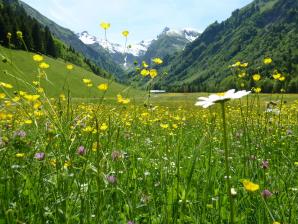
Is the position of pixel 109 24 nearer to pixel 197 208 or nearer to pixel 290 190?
pixel 197 208

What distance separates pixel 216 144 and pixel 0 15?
70.1m

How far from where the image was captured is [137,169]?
3.94 m

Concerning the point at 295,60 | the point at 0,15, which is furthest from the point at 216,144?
the point at 295,60

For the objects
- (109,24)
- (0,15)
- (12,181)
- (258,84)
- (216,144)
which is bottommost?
(216,144)

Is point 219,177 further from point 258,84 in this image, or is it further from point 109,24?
point 109,24

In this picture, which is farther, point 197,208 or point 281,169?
point 281,169

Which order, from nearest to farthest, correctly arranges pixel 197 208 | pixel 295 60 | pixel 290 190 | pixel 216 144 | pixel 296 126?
pixel 197 208 < pixel 290 190 < pixel 216 144 < pixel 296 126 < pixel 295 60

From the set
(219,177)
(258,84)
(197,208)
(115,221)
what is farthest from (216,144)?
(115,221)

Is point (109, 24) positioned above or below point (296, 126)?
above

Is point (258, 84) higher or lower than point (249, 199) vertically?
higher

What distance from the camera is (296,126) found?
7750mm

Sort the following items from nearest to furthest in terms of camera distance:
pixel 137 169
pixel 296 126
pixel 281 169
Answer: pixel 281 169, pixel 137 169, pixel 296 126

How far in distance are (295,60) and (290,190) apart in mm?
177515

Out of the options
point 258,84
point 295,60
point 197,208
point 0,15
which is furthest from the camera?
point 295,60
